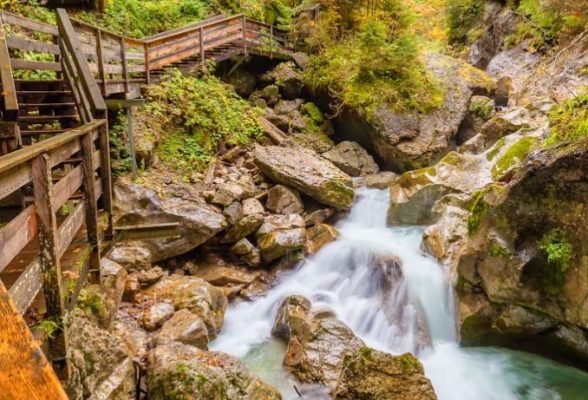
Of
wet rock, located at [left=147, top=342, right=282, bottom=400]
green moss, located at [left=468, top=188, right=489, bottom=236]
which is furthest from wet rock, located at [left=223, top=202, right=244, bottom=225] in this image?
green moss, located at [left=468, top=188, right=489, bottom=236]

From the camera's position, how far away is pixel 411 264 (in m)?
8.14

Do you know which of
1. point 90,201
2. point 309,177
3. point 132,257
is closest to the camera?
point 90,201

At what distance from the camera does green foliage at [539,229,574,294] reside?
5594mm

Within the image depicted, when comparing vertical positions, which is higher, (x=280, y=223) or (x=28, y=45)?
(x=28, y=45)

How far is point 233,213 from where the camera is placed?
8656 mm

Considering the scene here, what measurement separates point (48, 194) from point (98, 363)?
8.19ft

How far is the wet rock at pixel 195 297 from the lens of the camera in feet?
21.8

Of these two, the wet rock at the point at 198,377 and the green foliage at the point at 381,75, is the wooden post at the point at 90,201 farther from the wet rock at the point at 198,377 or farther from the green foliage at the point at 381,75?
the green foliage at the point at 381,75

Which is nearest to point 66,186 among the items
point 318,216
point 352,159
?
point 318,216

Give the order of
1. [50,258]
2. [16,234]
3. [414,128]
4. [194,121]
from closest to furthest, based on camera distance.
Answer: [16,234] → [50,258] → [194,121] → [414,128]

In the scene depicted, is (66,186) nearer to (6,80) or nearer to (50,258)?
(50,258)

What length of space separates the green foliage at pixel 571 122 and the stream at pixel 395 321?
3.08 meters

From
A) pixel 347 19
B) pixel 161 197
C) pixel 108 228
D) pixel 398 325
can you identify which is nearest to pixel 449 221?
pixel 398 325

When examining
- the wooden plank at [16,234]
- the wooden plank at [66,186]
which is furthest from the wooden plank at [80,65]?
the wooden plank at [16,234]
